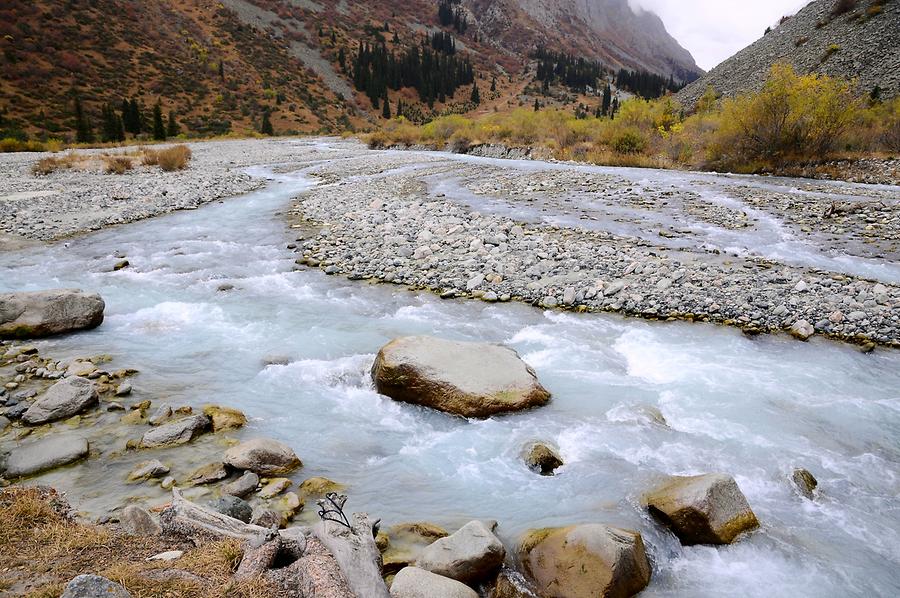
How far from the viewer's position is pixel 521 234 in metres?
13.9

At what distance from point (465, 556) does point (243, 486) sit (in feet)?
7.76

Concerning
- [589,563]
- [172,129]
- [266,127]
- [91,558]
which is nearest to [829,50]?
[589,563]

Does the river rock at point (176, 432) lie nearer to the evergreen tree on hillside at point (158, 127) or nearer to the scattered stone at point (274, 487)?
the scattered stone at point (274, 487)

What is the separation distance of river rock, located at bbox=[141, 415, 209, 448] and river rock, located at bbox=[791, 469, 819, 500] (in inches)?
263

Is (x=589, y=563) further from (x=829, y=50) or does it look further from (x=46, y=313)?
(x=829, y=50)

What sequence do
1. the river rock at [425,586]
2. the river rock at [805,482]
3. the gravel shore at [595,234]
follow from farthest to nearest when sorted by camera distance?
1. the gravel shore at [595,234]
2. the river rock at [805,482]
3. the river rock at [425,586]

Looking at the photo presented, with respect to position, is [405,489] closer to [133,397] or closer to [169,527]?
[169,527]

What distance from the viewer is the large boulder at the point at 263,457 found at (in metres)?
5.12

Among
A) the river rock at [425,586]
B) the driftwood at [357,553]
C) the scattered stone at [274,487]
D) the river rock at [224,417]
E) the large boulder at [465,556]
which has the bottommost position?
the river rock at [224,417]

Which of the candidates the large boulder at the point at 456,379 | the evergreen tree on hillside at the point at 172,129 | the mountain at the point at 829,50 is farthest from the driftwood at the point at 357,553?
the evergreen tree on hillside at the point at 172,129

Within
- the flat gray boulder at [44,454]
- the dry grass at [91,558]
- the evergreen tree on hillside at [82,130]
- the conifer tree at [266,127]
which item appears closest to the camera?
the dry grass at [91,558]

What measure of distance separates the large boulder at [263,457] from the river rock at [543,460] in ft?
8.48

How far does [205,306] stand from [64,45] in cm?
6747

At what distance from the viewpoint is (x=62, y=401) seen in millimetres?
6055
